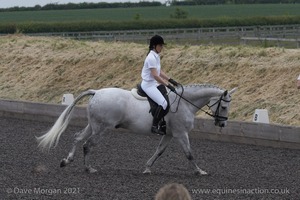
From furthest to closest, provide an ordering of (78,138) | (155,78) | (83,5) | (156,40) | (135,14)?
(83,5), (135,14), (78,138), (155,78), (156,40)

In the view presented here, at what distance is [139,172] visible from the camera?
15836 millimetres

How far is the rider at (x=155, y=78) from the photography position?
15.3m

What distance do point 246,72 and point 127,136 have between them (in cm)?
466

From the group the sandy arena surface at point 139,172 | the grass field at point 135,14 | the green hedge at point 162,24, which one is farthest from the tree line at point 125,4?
the sandy arena surface at point 139,172

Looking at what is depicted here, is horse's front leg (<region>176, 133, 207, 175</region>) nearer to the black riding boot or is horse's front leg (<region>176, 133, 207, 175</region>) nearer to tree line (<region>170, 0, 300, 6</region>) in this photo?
the black riding boot

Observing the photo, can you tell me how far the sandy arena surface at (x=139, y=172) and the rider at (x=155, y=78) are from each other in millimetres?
990

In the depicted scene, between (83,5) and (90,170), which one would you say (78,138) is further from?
(83,5)

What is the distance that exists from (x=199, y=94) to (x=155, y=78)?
0.84 metres

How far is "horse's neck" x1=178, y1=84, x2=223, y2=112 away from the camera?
619 inches

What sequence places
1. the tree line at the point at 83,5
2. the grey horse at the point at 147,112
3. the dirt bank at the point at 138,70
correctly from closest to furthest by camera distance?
1. the grey horse at the point at 147,112
2. the dirt bank at the point at 138,70
3. the tree line at the point at 83,5

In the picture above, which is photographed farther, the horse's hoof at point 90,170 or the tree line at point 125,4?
the tree line at point 125,4

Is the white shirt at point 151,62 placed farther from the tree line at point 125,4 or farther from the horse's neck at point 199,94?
the tree line at point 125,4

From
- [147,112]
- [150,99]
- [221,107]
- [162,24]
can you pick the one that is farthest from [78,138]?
[162,24]

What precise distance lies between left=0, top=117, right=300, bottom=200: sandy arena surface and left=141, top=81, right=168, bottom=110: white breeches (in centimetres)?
117
